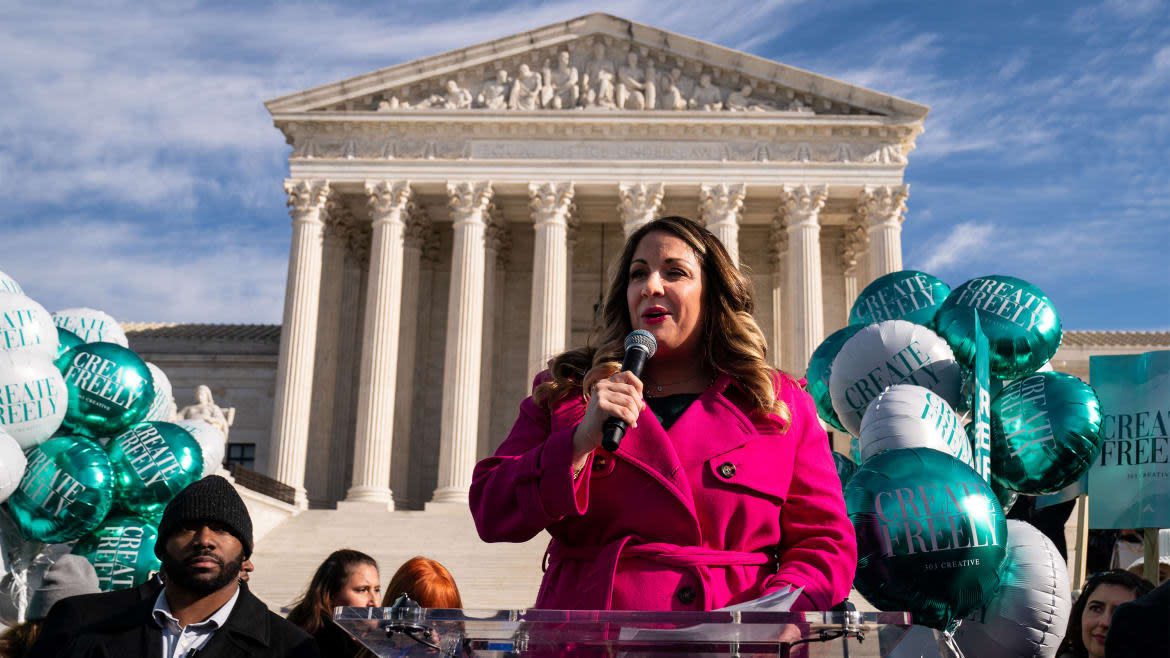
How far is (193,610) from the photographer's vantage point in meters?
4.61

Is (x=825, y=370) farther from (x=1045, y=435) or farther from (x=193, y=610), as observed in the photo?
(x=193, y=610)

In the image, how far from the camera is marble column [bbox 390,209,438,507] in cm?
3975

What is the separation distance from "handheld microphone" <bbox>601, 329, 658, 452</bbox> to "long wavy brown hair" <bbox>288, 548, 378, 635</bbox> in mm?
4413

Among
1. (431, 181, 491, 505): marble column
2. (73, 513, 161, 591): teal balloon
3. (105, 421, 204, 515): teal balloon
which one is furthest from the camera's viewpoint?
(431, 181, 491, 505): marble column

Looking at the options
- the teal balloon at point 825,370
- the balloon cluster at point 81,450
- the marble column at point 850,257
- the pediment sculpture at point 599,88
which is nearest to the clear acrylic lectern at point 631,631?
the teal balloon at point 825,370

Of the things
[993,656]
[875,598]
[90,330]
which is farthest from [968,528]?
[90,330]

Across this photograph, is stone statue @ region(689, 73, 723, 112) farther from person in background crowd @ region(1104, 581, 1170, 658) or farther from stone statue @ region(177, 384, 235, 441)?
person in background crowd @ region(1104, 581, 1170, 658)

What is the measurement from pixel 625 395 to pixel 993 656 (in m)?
6.69

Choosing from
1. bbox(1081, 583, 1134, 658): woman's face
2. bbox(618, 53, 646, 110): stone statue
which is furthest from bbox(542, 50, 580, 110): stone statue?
bbox(1081, 583, 1134, 658): woman's face

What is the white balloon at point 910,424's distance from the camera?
8.72 metres

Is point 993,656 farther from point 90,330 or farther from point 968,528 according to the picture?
point 90,330

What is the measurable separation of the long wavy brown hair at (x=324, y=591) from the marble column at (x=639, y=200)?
3126 centimetres

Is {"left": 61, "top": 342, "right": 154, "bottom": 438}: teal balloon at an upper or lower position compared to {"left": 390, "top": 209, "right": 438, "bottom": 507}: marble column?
lower

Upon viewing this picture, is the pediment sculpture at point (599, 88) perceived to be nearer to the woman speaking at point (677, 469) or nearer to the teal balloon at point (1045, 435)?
the teal balloon at point (1045, 435)
